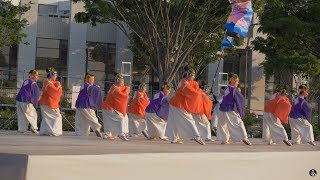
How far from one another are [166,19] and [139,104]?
22.3 feet

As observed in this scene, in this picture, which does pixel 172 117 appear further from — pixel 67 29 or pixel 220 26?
pixel 67 29

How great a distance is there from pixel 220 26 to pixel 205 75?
1956cm

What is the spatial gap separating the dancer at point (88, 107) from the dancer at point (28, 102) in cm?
133

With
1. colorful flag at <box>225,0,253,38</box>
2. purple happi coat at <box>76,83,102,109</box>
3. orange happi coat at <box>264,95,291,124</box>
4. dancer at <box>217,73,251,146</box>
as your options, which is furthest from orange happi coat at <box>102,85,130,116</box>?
colorful flag at <box>225,0,253,38</box>

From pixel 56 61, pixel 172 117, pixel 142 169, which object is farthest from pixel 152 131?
pixel 56 61

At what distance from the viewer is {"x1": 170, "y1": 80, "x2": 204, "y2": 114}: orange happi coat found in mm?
18141

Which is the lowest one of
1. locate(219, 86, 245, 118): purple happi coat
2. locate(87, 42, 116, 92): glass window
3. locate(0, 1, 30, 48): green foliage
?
locate(219, 86, 245, 118): purple happi coat

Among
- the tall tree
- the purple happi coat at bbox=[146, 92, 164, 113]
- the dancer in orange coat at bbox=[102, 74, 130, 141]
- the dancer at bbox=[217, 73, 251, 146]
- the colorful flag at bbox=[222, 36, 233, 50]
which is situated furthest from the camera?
the tall tree

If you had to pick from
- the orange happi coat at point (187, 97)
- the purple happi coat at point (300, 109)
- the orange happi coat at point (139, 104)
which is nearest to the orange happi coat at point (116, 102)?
the orange happi coat at point (187, 97)

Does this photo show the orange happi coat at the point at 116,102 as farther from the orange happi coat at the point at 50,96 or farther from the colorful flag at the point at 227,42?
the colorful flag at the point at 227,42

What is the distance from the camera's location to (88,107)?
810 inches

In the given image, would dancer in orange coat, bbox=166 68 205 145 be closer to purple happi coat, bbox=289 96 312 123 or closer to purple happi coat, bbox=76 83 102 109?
purple happi coat, bbox=76 83 102 109

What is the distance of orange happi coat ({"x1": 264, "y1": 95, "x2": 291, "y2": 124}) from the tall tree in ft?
23.8

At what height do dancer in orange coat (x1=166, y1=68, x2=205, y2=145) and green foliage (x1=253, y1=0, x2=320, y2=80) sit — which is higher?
green foliage (x1=253, y1=0, x2=320, y2=80)
